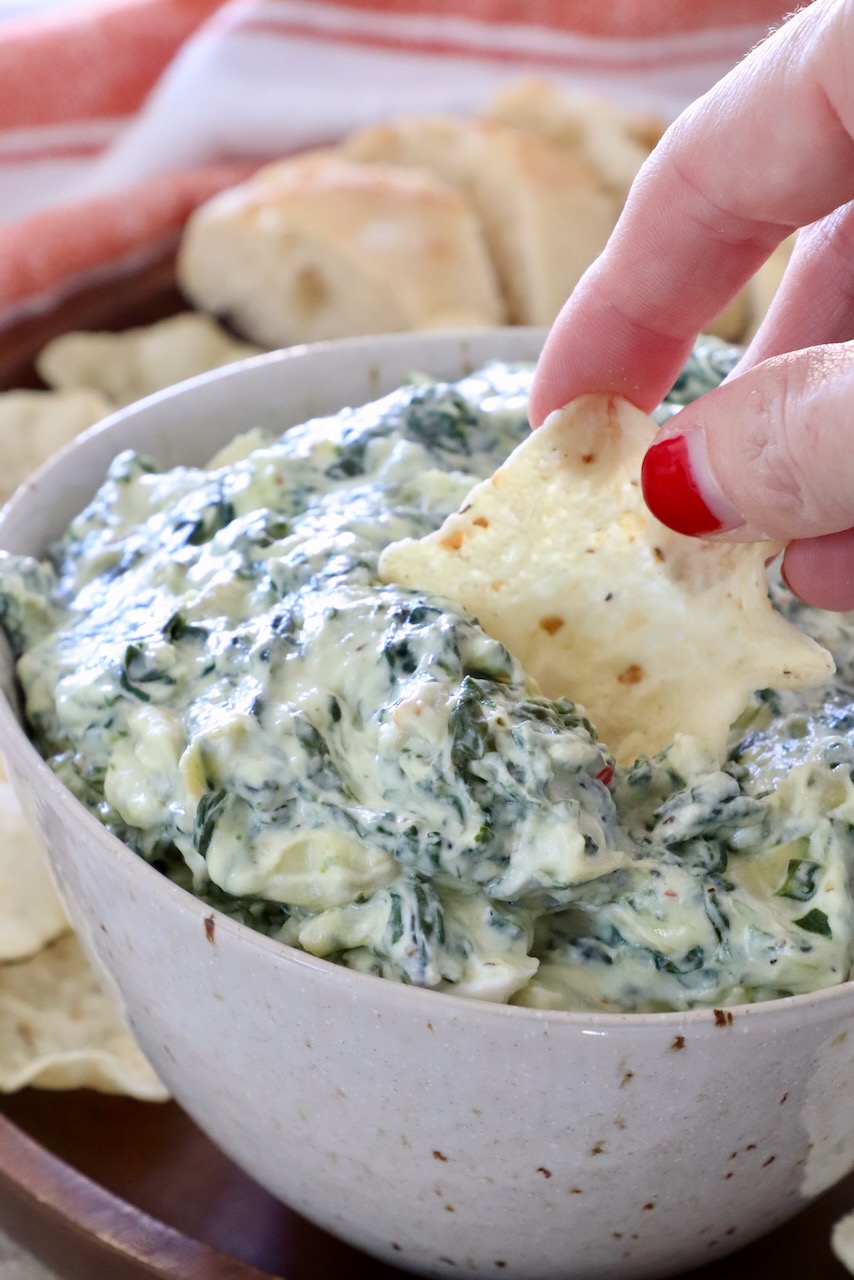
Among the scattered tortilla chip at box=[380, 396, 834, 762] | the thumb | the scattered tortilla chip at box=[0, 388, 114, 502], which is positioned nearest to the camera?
the thumb

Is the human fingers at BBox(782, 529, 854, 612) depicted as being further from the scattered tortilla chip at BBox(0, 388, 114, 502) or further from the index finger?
the scattered tortilla chip at BBox(0, 388, 114, 502)

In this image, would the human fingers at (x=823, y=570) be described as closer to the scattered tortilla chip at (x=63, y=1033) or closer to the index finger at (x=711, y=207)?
the index finger at (x=711, y=207)

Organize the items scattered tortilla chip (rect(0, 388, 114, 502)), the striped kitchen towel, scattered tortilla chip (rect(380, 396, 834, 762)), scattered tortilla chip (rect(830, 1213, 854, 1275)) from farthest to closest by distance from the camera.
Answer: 1. the striped kitchen towel
2. scattered tortilla chip (rect(0, 388, 114, 502))
3. scattered tortilla chip (rect(830, 1213, 854, 1275))
4. scattered tortilla chip (rect(380, 396, 834, 762))

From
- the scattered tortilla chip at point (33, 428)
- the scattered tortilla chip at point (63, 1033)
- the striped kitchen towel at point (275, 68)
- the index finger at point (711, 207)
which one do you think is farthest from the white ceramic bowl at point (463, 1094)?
the striped kitchen towel at point (275, 68)

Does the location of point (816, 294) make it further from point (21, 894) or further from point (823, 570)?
point (21, 894)

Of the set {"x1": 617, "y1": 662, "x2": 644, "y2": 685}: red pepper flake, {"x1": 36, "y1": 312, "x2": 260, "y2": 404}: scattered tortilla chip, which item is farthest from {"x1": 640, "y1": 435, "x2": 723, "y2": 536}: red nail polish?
{"x1": 36, "y1": 312, "x2": 260, "y2": 404}: scattered tortilla chip

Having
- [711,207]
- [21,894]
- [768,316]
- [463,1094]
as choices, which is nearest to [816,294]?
[768,316]
